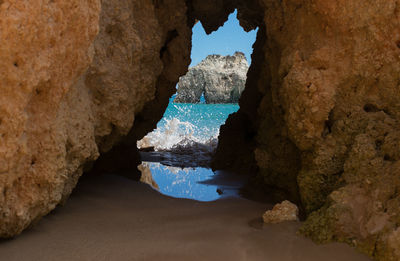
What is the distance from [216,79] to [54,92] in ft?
203

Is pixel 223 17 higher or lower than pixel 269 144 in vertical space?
higher

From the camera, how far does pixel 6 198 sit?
2.55m

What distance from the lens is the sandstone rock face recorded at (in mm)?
2443

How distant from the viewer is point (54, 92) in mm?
2865

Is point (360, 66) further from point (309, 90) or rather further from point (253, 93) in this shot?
point (253, 93)

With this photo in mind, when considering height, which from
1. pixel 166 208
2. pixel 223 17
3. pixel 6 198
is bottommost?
pixel 166 208

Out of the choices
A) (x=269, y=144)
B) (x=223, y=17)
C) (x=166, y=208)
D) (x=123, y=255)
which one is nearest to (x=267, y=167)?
(x=269, y=144)

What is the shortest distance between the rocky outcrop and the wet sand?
59.3 meters

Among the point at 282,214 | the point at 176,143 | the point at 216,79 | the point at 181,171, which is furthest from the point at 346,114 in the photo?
the point at 216,79

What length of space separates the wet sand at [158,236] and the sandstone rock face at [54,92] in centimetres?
24

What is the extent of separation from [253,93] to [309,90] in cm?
445

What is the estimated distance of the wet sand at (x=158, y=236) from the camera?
254 centimetres

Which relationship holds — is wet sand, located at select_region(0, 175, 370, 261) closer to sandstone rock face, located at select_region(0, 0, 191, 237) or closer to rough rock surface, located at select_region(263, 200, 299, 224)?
rough rock surface, located at select_region(263, 200, 299, 224)

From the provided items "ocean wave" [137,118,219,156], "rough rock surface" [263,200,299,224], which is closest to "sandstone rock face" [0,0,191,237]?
"rough rock surface" [263,200,299,224]
